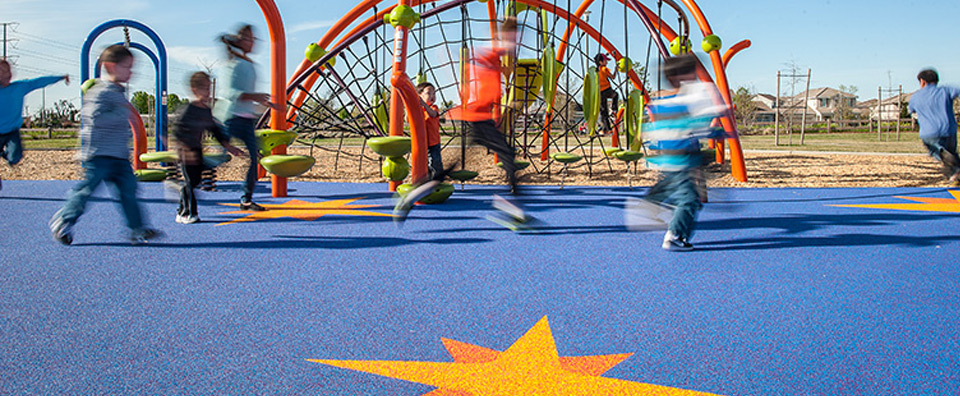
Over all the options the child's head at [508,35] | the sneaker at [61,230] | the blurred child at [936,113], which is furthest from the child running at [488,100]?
the blurred child at [936,113]

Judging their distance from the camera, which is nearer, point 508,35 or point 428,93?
point 508,35

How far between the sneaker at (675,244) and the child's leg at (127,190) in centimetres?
400

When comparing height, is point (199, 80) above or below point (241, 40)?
below

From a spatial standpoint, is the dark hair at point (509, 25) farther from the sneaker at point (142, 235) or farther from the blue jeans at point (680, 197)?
the sneaker at point (142, 235)

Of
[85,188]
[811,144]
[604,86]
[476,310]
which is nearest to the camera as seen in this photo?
[476,310]

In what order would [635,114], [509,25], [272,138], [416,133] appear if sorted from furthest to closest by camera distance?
1. [635,114]
2. [272,138]
3. [416,133]
4. [509,25]

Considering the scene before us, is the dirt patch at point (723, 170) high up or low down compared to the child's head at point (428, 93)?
down

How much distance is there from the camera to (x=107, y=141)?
4488mm

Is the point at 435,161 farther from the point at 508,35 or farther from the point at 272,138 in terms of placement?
the point at 508,35

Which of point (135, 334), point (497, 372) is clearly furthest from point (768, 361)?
point (135, 334)

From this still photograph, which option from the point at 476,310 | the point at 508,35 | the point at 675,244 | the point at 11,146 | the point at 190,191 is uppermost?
the point at 508,35

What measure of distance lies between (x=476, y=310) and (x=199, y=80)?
364cm

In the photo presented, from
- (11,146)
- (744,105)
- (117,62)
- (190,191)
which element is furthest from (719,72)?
(744,105)

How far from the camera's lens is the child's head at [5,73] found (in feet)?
18.9
